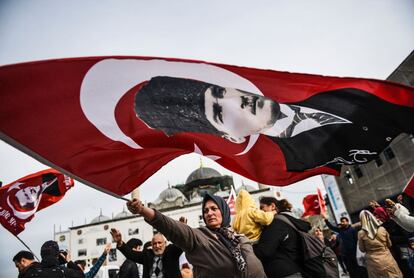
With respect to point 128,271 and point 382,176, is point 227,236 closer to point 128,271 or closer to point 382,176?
point 128,271

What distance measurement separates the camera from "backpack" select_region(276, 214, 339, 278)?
2.70 meters

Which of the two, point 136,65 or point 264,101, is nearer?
point 136,65

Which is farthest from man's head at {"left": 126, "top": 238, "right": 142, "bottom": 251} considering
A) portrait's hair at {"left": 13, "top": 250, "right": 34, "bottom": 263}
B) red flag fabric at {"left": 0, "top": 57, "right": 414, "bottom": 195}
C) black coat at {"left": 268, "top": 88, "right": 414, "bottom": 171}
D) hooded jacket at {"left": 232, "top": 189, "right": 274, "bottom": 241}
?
black coat at {"left": 268, "top": 88, "right": 414, "bottom": 171}

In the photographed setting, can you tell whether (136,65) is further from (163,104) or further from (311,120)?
(311,120)

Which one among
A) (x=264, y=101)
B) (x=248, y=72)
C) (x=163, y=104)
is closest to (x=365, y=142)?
(x=264, y=101)

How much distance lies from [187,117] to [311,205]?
27.1ft

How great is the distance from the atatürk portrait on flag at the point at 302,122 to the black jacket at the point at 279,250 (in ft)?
2.89

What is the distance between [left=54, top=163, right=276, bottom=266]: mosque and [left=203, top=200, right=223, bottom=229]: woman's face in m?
38.6

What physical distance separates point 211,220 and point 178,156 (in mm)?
830

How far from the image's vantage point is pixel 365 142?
128 inches

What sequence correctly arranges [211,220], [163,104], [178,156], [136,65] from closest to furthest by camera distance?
[211,220] → [136,65] → [163,104] → [178,156]

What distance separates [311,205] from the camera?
9.77 meters

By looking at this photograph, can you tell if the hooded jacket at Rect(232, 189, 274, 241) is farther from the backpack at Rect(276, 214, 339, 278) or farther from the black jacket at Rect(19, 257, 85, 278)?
the black jacket at Rect(19, 257, 85, 278)

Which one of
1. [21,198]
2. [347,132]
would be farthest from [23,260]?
[347,132]
